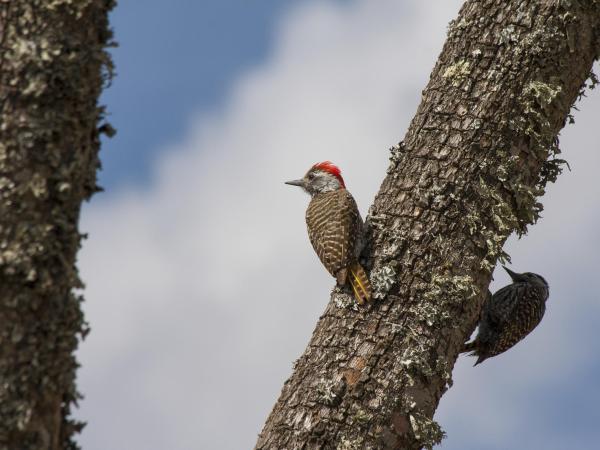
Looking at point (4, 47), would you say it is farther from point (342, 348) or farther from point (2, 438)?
point (342, 348)

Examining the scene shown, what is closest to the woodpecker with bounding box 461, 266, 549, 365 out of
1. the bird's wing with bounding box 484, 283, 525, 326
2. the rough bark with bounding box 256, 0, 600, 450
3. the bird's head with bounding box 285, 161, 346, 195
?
the bird's wing with bounding box 484, 283, 525, 326

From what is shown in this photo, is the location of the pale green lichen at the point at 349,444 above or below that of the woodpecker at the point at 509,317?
below

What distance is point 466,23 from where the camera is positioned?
597 centimetres

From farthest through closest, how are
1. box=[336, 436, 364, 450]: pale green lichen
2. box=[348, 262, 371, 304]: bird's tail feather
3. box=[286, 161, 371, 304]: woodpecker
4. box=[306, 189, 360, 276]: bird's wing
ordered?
box=[306, 189, 360, 276]: bird's wing → box=[286, 161, 371, 304]: woodpecker → box=[348, 262, 371, 304]: bird's tail feather → box=[336, 436, 364, 450]: pale green lichen

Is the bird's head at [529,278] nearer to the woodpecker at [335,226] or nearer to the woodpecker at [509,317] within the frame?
the woodpecker at [509,317]

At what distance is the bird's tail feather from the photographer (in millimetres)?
5555

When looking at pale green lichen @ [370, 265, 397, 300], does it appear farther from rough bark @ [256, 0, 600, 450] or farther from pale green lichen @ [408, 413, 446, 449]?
pale green lichen @ [408, 413, 446, 449]

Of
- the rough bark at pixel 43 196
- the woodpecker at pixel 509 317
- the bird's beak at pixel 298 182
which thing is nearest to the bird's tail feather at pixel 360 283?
the woodpecker at pixel 509 317

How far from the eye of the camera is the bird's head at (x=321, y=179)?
9273mm

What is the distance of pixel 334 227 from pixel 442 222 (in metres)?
1.84

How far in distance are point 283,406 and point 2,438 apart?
8.85 feet

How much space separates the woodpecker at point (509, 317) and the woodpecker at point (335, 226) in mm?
1357

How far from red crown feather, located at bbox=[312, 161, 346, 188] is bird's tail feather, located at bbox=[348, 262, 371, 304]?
3.52m

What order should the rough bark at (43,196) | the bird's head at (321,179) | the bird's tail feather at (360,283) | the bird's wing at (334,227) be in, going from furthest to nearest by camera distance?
the bird's head at (321,179) → the bird's wing at (334,227) → the bird's tail feather at (360,283) → the rough bark at (43,196)
